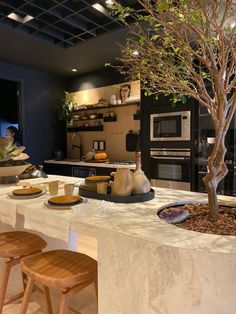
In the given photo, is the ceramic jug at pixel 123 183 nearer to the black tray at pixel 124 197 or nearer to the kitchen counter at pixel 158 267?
the black tray at pixel 124 197

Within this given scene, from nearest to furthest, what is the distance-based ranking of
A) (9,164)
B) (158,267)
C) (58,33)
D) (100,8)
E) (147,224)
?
(158,267)
(147,224)
(9,164)
(100,8)
(58,33)

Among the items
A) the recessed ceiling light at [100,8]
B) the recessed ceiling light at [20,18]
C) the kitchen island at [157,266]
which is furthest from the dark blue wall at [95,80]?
the kitchen island at [157,266]

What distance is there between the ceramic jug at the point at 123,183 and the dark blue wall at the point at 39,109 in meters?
3.92

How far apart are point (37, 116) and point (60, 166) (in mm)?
1117

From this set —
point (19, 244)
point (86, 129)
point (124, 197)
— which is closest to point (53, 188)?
point (19, 244)

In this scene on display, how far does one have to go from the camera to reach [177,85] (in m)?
1.42

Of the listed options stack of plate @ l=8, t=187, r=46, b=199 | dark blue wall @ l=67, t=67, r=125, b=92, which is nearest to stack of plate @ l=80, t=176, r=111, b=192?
stack of plate @ l=8, t=187, r=46, b=199

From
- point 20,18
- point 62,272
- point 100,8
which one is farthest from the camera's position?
point 20,18

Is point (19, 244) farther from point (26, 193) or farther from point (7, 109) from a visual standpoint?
point (7, 109)

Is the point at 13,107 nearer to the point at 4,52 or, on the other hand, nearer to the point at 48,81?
the point at 48,81

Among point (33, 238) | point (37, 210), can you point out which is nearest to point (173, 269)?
point (37, 210)

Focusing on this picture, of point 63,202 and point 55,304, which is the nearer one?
point 63,202

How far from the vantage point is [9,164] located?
2.23 m

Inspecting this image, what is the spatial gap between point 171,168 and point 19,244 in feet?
8.20
